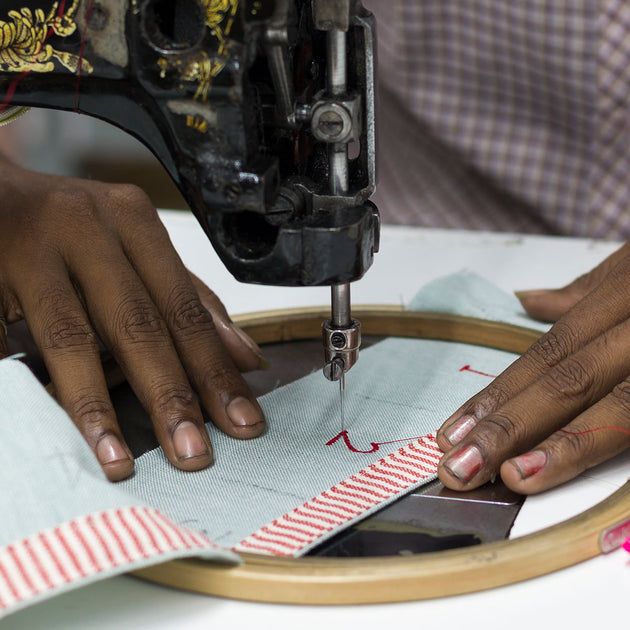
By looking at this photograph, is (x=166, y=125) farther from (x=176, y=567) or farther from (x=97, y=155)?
(x=97, y=155)

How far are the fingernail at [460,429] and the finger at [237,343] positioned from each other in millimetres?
286

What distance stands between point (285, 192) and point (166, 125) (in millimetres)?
116

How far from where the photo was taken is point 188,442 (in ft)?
2.93

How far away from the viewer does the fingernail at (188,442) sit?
89cm

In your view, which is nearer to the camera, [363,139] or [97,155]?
[363,139]

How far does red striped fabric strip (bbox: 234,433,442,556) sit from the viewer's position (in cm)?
75

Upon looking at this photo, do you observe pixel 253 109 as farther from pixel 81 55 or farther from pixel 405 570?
pixel 405 570

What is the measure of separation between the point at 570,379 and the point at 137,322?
44 centimetres

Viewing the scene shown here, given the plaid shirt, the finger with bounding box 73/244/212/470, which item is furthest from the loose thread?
the plaid shirt

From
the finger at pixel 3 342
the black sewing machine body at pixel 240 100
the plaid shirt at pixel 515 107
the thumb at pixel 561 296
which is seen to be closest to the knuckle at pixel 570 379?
the black sewing machine body at pixel 240 100

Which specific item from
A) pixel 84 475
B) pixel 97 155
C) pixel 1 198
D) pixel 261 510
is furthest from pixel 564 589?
pixel 97 155

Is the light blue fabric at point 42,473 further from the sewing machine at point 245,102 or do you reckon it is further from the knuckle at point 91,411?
the sewing machine at point 245,102

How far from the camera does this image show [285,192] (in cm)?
84

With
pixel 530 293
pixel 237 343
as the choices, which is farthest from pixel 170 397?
pixel 530 293
